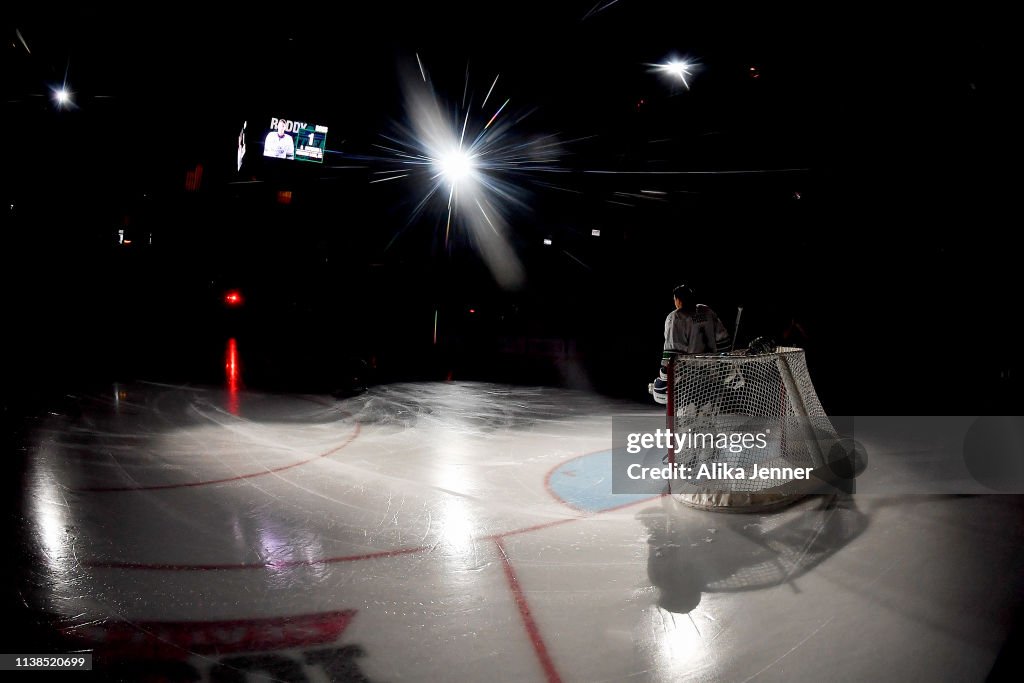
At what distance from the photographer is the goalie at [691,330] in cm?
600

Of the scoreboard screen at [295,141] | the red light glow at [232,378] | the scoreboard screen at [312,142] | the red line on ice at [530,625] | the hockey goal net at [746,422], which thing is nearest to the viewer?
the red line on ice at [530,625]

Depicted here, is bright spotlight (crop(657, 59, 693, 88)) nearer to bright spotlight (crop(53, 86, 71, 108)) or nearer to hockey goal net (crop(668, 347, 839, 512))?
hockey goal net (crop(668, 347, 839, 512))

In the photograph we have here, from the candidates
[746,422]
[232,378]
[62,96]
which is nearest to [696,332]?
[746,422]

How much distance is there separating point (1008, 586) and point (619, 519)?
8.57ft

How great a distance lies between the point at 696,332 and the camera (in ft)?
19.7

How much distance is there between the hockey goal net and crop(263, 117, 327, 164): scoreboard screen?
17.7m

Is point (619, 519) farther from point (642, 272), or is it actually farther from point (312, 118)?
point (312, 118)

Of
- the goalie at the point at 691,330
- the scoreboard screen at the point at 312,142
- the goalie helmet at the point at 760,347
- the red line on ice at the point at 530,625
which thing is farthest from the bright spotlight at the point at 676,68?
the red line on ice at the point at 530,625

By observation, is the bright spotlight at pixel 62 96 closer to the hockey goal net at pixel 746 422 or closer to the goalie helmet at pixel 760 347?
the hockey goal net at pixel 746 422

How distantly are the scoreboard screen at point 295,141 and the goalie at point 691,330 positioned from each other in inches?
667

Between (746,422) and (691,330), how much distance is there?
4.03 ft

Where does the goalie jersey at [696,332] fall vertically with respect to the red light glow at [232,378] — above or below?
above

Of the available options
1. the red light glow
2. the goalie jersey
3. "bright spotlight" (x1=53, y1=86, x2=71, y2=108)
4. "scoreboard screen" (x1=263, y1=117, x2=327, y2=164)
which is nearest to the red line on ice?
the goalie jersey

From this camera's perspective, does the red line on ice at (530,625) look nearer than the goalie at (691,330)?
Yes
